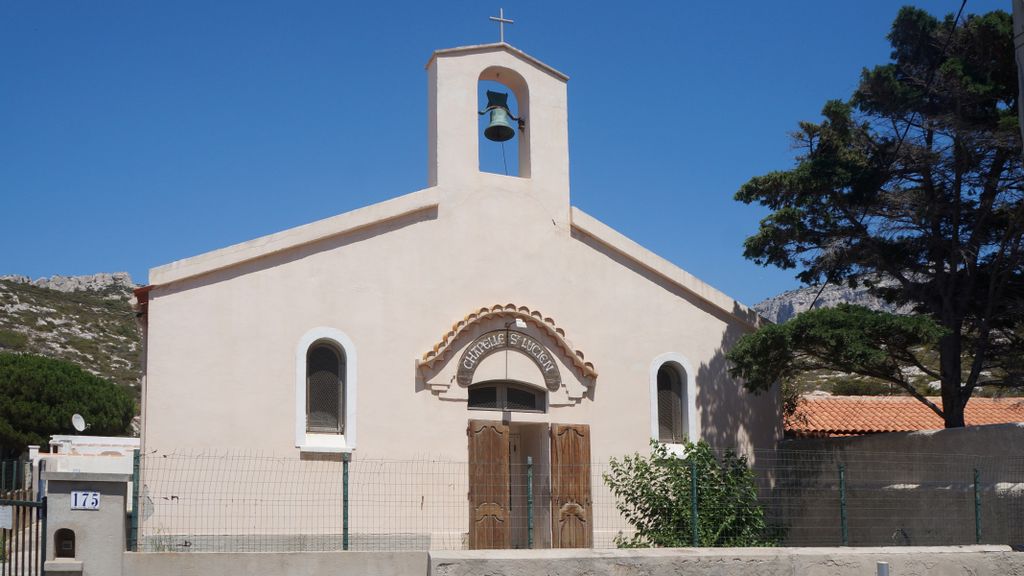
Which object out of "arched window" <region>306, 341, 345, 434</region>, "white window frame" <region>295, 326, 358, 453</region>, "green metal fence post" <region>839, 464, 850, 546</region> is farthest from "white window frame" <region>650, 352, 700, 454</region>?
"arched window" <region>306, 341, 345, 434</region>

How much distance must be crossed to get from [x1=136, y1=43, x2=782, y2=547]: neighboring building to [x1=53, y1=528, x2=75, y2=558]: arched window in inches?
112

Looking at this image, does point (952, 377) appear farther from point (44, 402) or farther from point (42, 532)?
point (44, 402)

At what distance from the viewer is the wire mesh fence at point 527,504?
14.9 metres

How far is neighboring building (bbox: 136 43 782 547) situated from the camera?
15445 mm

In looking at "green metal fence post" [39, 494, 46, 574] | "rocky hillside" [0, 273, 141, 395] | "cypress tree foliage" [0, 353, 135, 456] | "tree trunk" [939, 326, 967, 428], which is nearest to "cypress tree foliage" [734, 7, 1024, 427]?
"tree trunk" [939, 326, 967, 428]

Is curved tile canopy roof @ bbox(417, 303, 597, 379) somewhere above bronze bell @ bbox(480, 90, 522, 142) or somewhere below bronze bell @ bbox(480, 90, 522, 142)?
below

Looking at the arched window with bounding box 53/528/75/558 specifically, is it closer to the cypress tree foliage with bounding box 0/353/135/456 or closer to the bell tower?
the bell tower

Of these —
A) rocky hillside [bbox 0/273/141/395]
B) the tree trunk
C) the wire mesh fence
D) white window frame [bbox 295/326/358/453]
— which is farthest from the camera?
rocky hillside [bbox 0/273/141/395]

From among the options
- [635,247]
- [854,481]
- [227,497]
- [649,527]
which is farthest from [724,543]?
[227,497]

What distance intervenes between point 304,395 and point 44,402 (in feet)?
94.6

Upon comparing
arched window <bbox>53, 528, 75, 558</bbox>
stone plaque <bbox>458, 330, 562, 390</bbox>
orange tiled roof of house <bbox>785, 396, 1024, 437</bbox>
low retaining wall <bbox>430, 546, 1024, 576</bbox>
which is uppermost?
stone plaque <bbox>458, 330, 562, 390</bbox>

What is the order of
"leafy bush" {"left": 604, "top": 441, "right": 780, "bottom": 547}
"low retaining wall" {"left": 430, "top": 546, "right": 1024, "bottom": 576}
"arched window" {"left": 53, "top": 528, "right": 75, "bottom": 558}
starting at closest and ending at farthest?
"low retaining wall" {"left": 430, "top": 546, "right": 1024, "bottom": 576} → "arched window" {"left": 53, "top": 528, "right": 75, "bottom": 558} → "leafy bush" {"left": 604, "top": 441, "right": 780, "bottom": 547}

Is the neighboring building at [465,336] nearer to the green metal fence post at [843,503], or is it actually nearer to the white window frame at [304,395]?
the white window frame at [304,395]

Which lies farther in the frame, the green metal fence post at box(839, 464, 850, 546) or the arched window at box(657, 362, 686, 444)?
the arched window at box(657, 362, 686, 444)
